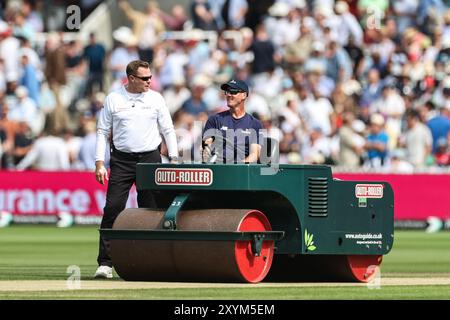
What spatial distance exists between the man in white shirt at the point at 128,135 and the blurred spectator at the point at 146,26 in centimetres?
1694

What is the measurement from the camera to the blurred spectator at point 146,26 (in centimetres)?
3325

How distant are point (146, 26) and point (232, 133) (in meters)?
18.3

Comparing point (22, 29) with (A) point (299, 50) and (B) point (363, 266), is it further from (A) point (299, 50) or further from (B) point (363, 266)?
(B) point (363, 266)

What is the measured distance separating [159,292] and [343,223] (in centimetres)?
261

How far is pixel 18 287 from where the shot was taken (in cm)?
1458

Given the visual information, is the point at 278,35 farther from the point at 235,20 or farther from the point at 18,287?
the point at 18,287

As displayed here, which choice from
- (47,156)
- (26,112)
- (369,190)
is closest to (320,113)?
(47,156)

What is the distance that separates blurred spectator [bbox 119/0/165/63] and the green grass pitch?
571 cm

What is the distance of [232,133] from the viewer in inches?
609

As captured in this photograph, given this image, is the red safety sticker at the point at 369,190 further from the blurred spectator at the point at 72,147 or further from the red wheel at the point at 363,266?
the blurred spectator at the point at 72,147

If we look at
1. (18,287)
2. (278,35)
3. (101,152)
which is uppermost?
(278,35)
